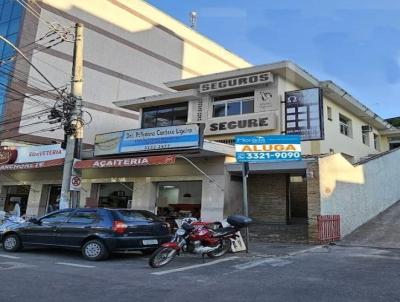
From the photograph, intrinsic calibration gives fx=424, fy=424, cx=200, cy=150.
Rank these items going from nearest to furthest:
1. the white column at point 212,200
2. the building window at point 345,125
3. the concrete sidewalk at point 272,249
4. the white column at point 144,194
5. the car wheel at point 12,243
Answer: the concrete sidewalk at point 272,249 < the car wheel at point 12,243 < the white column at point 212,200 < the white column at point 144,194 < the building window at point 345,125

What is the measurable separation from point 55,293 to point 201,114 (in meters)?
16.2

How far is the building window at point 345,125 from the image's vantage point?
2530 cm

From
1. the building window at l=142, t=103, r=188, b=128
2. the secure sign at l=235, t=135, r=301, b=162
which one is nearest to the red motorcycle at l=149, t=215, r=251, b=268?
the secure sign at l=235, t=135, r=301, b=162

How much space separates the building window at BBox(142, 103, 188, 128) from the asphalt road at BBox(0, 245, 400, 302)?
12600 mm

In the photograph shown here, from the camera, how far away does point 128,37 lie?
35406 mm

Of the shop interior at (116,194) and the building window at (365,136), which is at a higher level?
the building window at (365,136)

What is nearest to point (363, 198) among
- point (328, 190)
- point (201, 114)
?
point (328, 190)

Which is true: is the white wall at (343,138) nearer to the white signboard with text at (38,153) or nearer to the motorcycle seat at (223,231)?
the motorcycle seat at (223,231)

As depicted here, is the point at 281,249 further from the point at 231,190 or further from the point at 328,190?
the point at 231,190

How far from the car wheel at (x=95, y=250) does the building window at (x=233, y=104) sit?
1185 centimetres

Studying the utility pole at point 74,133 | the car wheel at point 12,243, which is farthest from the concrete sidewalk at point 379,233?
the car wheel at point 12,243

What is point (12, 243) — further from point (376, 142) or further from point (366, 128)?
point (376, 142)

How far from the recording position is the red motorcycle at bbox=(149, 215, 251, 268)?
9.79m

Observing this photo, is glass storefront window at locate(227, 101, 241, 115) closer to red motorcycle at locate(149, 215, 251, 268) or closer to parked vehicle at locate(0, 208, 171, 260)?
parked vehicle at locate(0, 208, 171, 260)
